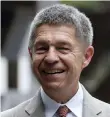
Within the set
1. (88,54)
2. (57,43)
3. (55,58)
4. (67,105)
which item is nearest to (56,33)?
(57,43)

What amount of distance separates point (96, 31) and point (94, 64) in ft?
2.31

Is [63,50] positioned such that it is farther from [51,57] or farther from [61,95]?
[61,95]

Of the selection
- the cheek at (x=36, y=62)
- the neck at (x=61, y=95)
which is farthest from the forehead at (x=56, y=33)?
the neck at (x=61, y=95)

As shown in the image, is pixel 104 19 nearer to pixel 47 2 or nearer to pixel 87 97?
pixel 47 2

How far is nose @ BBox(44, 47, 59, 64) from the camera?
259 cm

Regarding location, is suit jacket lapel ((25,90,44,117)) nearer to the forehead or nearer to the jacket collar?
the jacket collar

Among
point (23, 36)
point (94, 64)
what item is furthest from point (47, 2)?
point (94, 64)

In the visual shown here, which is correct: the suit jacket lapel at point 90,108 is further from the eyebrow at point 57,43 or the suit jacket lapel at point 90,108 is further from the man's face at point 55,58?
the eyebrow at point 57,43

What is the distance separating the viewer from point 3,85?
888 cm

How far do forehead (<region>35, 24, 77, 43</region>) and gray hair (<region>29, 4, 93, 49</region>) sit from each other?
0.03 metres

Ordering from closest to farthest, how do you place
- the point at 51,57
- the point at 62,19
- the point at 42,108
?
the point at 51,57, the point at 62,19, the point at 42,108

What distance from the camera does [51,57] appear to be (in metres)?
2.59

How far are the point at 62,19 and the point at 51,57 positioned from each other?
277 mm

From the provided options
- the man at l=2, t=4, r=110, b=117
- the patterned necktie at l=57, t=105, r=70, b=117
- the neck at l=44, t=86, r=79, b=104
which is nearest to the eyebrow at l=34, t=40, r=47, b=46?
the man at l=2, t=4, r=110, b=117
